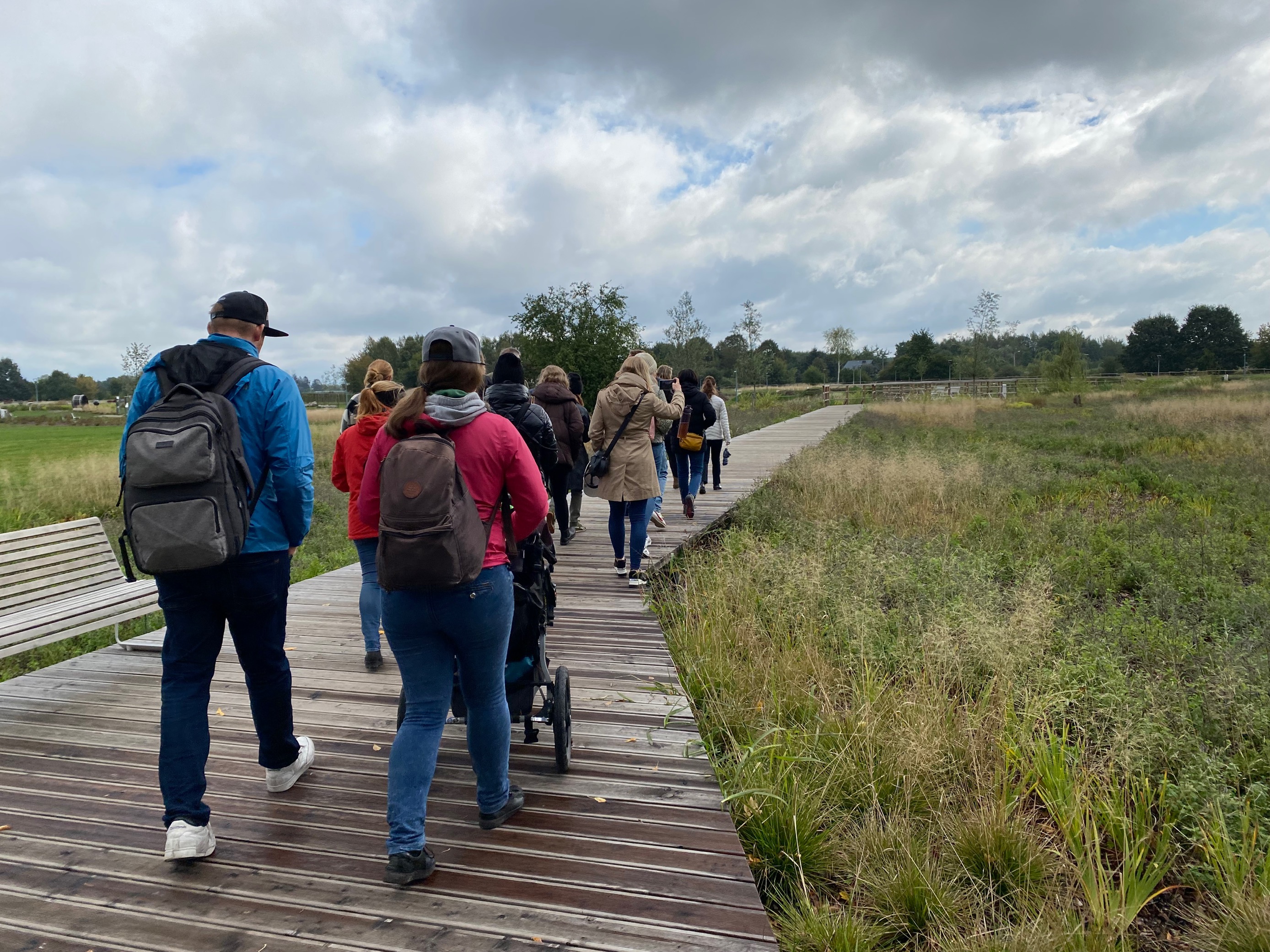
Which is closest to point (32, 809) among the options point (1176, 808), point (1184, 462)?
point (1176, 808)

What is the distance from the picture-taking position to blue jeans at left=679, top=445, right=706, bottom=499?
9.90 m

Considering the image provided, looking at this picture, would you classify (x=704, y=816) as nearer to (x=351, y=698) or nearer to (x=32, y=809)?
(x=351, y=698)

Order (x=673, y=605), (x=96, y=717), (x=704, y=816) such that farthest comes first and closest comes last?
1. (x=673, y=605)
2. (x=96, y=717)
3. (x=704, y=816)

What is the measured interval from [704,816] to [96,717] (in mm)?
3371

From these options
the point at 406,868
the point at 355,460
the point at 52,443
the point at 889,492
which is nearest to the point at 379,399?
the point at 355,460

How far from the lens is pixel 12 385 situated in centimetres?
11081

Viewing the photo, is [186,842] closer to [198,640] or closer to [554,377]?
[198,640]

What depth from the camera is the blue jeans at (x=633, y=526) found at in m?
6.55

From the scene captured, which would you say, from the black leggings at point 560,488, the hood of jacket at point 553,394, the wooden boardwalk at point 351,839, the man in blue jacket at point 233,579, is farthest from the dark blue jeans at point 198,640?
the hood of jacket at point 553,394

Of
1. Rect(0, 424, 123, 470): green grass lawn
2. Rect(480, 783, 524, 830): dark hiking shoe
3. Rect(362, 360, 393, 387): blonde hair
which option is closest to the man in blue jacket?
Rect(480, 783, 524, 830): dark hiking shoe

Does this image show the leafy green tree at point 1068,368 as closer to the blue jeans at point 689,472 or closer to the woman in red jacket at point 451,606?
the blue jeans at point 689,472

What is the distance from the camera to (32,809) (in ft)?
10.2

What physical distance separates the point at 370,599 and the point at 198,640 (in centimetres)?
189

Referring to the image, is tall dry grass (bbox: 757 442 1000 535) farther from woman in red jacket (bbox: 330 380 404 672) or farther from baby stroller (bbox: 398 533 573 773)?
baby stroller (bbox: 398 533 573 773)
